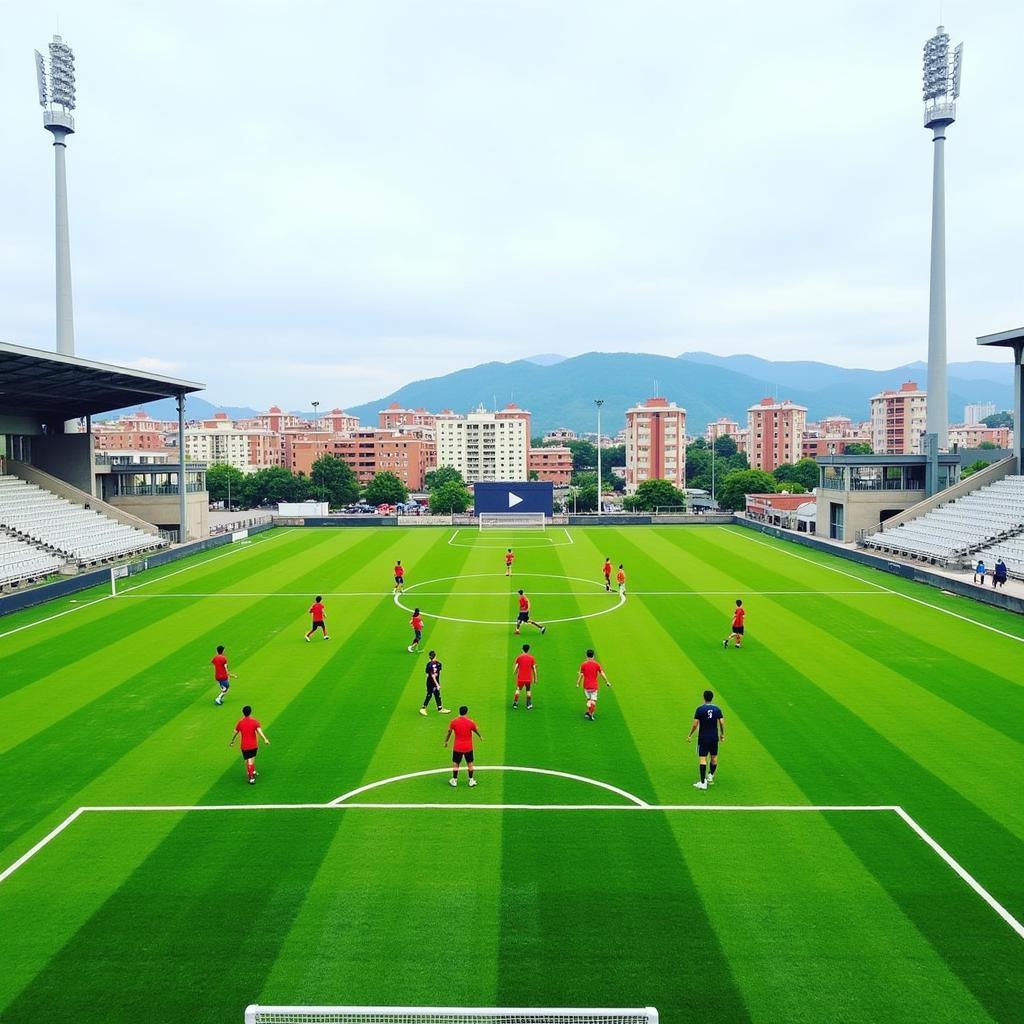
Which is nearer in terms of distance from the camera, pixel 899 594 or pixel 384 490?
pixel 899 594

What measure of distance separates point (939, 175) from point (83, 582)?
5751 centimetres

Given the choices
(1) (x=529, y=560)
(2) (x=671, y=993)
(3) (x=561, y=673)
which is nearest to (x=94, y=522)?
(1) (x=529, y=560)

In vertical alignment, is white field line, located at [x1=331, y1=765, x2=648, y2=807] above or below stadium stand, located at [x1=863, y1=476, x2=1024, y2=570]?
below

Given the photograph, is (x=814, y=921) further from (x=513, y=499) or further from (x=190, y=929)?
(x=513, y=499)

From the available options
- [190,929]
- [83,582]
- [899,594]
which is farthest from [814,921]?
[83,582]

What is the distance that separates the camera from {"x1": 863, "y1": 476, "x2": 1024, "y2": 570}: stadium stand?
4022 centimetres

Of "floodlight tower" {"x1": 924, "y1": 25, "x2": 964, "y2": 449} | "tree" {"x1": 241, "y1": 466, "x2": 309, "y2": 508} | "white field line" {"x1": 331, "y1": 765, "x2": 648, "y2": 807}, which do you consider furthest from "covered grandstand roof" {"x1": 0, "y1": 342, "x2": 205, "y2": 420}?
"tree" {"x1": 241, "y1": 466, "x2": 309, "y2": 508}

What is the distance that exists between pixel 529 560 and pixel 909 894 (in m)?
35.6

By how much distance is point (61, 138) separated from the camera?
61.3m

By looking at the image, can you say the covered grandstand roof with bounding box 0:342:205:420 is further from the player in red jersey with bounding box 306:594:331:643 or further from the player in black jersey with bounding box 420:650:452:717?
the player in black jersey with bounding box 420:650:452:717

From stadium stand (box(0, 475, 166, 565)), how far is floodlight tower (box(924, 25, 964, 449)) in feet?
164

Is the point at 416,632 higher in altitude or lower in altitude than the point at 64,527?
lower

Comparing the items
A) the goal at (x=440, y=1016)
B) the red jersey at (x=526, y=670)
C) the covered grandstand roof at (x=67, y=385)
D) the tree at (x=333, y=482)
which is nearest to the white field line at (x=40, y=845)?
the goal at (x=440, y=1016)

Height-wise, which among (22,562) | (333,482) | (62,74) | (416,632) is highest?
(62,74)
